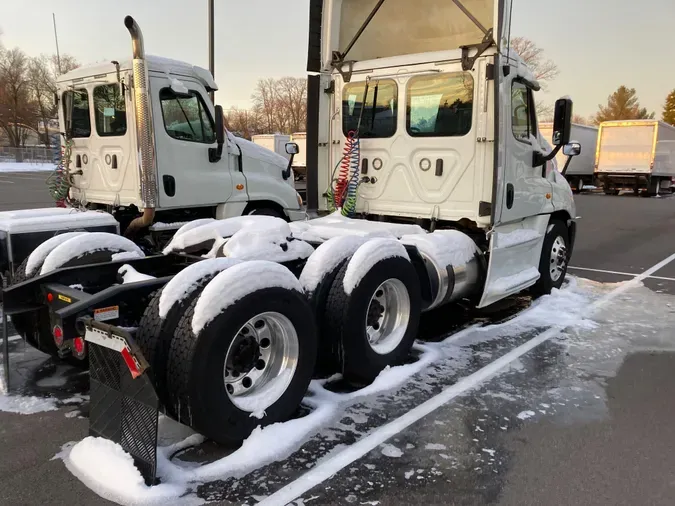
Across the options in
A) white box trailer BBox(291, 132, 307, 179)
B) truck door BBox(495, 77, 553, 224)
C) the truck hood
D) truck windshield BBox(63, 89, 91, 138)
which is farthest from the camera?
white box trailer BBox(291, 132, 307, 179)

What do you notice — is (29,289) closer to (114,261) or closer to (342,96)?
(114,261)

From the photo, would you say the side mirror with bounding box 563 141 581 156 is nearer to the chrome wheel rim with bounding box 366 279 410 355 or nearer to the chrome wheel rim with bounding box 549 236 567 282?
the chrome wheel rim with bounding box 549 236 567 282

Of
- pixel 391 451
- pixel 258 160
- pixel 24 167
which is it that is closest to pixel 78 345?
pixel 391 451

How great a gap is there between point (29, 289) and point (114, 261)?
0.68m

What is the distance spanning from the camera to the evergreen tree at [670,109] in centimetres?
7281

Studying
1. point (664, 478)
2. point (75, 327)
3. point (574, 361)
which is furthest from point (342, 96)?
point (664, 478)

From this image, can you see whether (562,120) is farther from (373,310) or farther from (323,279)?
(323,279)

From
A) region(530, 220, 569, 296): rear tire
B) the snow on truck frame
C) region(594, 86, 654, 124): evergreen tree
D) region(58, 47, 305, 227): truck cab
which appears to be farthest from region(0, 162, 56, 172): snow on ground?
region(594, 86, 654, 124): evergreen tree

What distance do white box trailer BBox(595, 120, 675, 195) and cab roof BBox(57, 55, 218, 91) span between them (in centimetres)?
2627

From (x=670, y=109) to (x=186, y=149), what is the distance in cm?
8218

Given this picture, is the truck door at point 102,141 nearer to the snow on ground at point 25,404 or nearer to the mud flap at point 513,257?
the snow on ground at point 25,404

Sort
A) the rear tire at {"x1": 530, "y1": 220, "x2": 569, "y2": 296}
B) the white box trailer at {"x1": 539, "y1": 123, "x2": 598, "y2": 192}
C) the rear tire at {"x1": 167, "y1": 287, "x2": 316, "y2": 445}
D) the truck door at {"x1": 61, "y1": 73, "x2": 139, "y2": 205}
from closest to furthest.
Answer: the rear tire at {"x1": 167, "y1": 287, "x2": 316, "y2": 445}
the rear tire at {"x1": 530, "y1": 220, "x2": 569, "y2": 296}
the truck door at {"x1": 61, "y1": 73, "x2": 139, "y2": 205}
the white box trailer at {"x1": 539, "y1": 123, "x2": 598, "y2": 192}

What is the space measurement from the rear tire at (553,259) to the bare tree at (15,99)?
6454 cm

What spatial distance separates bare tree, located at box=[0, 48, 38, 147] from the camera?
61.2m
